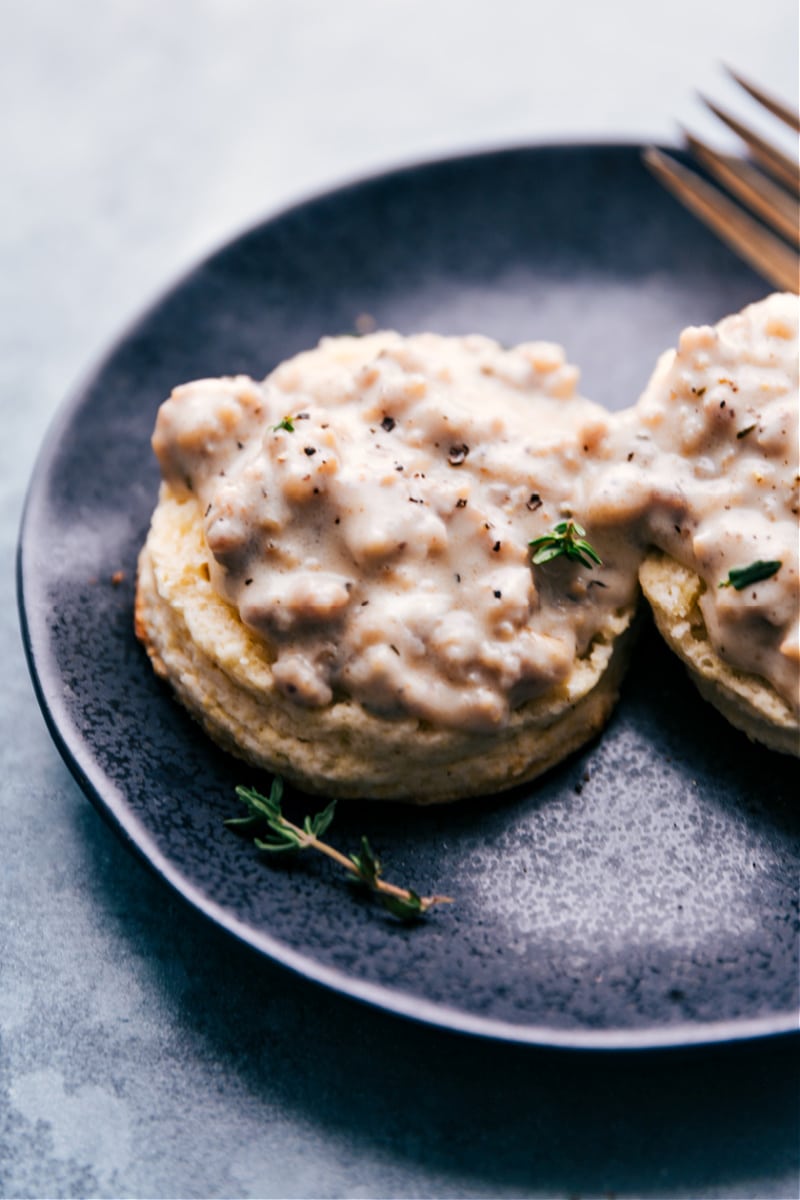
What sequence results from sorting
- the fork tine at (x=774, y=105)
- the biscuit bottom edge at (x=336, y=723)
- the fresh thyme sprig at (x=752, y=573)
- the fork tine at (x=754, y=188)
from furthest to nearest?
the fork tine at (x=754, y=188), the fork tine at (x=774, y=105), the biscuit bottom edge at (x=336, y=723), the fresh thyme sprig at (x=752, y=573)

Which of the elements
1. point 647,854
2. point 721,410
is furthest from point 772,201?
point 647,854

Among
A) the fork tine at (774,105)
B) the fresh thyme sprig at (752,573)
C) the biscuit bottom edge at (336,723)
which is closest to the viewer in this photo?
the fresh thyme sprig at (752,573)

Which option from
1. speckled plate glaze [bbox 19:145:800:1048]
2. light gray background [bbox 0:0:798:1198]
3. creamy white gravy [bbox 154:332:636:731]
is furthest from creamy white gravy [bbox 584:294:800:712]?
light gray background [bbox 0:0:798:1198]

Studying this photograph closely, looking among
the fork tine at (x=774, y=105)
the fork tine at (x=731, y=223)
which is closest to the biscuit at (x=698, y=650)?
the fork tine at (x=731, y=223)

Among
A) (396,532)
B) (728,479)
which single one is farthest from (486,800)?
(728,479)

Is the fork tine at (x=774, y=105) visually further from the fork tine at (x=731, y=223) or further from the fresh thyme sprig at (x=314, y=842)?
the fresh thyme sprig at (x=314, y=842)

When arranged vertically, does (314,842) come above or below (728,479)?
below

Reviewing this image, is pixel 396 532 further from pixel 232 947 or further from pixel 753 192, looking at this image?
pixel 753 192
